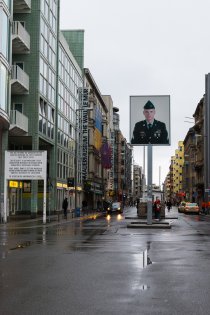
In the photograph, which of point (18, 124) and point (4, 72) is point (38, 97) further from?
point (4, 72)

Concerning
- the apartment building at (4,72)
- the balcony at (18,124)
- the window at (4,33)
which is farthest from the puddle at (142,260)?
the balcony at (18,124)

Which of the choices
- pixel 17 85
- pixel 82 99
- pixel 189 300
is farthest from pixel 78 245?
pixel 82 99

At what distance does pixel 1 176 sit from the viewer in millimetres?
36781

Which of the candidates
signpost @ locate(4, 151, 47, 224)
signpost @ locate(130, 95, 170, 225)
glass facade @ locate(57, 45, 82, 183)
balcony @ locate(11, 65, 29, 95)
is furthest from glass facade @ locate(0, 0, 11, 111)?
glass facade @ locate(57, 45, 82, 183)

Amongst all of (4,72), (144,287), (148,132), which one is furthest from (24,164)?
(144,287)

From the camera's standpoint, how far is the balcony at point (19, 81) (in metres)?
41.7

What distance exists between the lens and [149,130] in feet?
105

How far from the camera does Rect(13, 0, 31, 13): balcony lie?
43.9 m

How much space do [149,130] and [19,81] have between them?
14.5 m

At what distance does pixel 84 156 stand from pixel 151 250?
184ft

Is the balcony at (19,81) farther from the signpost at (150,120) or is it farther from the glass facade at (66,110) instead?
the signpost at (150,120)

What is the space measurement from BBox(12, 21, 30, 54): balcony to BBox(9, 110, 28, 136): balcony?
5.93 meters

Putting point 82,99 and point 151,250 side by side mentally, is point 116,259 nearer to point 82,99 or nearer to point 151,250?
point 151,250

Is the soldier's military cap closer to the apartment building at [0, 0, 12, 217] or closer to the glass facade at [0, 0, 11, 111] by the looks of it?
the apartment building at [0, 0, 12, 217]
